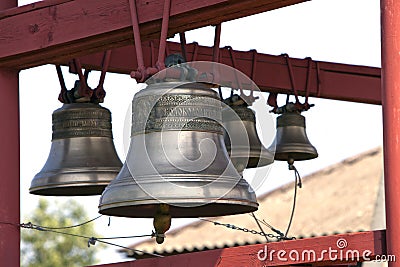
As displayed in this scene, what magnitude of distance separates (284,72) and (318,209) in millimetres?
7417

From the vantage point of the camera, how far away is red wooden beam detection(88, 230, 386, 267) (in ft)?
13.6

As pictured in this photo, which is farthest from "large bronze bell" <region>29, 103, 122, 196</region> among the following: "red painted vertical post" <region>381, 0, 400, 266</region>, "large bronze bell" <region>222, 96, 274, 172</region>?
"red painted vertical post" <region>381, 0, 400, 266</region>

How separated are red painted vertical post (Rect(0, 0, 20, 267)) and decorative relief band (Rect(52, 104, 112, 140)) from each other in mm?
247

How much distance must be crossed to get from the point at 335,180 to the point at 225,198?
35.2 ft

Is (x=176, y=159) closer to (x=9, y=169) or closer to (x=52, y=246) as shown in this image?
(x=9, y=169)

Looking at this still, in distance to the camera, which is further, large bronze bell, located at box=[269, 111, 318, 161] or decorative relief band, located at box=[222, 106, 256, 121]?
large bronze bell, located at box=[269, 111, 318, 161]

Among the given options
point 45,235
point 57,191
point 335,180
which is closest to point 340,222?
point 335,180

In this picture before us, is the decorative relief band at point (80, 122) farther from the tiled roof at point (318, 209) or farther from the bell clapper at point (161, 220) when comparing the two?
the tiled roof at point (318, 209)

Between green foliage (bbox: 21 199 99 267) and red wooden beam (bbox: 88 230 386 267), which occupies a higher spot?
green foliage (bbox: 21 199 99 267)

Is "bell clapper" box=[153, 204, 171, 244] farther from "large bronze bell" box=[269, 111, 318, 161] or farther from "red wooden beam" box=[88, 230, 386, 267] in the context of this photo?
"large bronze bell" box=[269, 111, 318, 161]

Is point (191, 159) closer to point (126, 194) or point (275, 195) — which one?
point (126, 194)

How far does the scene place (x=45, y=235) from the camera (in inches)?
984

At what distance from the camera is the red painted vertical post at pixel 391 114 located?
3961 mm

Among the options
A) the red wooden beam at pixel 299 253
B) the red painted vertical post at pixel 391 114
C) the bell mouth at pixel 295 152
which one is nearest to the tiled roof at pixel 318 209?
the bell mouth at pixel 295 152
